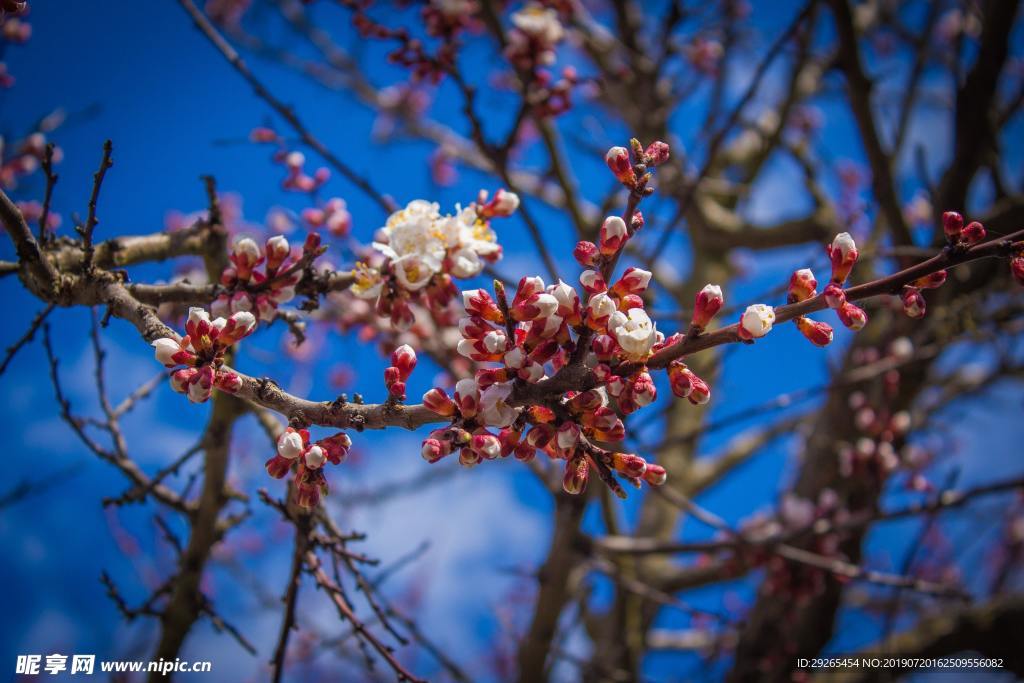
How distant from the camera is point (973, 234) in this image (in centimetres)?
113

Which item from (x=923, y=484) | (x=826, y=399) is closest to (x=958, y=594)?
(x=923, y=484)

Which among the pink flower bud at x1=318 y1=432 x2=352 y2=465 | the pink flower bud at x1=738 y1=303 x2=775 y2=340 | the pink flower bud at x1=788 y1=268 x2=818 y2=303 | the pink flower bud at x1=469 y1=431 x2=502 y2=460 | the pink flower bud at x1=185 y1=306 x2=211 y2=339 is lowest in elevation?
the pink flower bud at x1=469 y1=431 x2=502 y2=460

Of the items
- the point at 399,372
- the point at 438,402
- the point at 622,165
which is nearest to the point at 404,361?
the point at 399,372

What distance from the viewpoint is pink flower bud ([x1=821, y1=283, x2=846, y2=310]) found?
3.75 feet

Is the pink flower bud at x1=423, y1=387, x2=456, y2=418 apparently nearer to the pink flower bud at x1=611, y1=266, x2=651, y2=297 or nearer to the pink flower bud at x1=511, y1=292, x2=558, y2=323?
the pink flower bud at x1=511, y1=292, x2=558, y2=323

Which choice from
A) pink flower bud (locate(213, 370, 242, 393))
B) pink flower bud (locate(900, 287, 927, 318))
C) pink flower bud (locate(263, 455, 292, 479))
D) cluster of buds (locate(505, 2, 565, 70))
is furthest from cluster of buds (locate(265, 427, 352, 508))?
cluster of buds (locate(505, 2, 565, 70))

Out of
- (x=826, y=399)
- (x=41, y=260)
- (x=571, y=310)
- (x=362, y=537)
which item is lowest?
(x=362, y=537)

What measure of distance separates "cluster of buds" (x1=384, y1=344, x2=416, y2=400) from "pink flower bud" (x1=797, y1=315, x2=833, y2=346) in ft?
2.64

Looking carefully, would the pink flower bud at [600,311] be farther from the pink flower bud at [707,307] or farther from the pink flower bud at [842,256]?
the pink flower bud at [842,256]

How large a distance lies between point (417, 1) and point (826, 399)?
3.34m

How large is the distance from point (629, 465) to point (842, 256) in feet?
1.94

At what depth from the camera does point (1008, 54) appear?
9.74 ft

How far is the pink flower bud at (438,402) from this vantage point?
45.8 inches

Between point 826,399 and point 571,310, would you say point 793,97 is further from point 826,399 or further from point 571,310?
point 571,310
